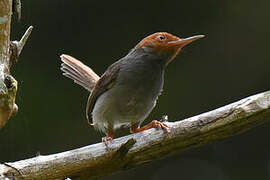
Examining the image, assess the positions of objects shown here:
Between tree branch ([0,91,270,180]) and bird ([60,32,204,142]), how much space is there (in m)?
0.74

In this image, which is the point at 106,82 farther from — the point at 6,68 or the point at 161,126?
the point at 6,68

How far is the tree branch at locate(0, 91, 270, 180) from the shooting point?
3.78 metres

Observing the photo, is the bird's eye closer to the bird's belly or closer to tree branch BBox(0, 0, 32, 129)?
the bird's belly

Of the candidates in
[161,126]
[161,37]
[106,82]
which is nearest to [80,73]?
[106,82]

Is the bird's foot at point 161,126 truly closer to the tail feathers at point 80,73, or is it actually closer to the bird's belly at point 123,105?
the bird's belly at point 123,105

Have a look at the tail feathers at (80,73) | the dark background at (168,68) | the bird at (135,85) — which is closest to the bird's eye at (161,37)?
the bird at (135,85)

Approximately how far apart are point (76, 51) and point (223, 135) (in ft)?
11.9

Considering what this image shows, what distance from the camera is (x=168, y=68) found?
6.99 m

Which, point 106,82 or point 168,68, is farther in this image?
point 168,68

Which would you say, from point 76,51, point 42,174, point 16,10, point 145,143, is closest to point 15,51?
point 16,10

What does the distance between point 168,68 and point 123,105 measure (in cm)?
231

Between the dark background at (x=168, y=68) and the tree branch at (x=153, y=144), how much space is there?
9.97 ft

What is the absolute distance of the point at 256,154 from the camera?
683cm

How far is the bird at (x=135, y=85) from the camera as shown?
4.77 metres
